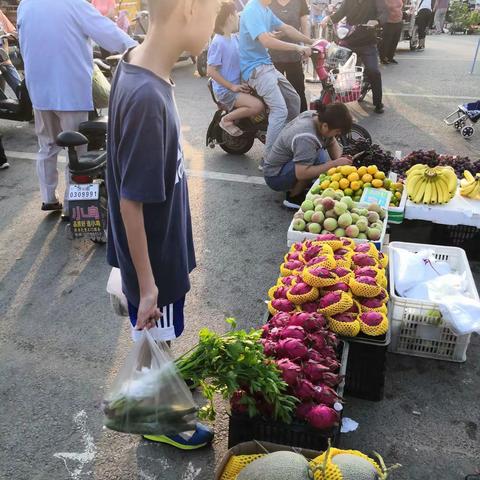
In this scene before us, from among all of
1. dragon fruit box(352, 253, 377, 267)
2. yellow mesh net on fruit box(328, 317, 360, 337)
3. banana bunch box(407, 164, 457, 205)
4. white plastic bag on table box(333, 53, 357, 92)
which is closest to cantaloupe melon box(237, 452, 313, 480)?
yellow mesh net on fruit box(328, 317, 360, 337)

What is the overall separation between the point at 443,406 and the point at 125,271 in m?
2.00

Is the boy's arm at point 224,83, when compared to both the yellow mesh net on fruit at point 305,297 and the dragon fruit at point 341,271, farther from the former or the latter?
the yellow mesh net on fruit at point 305,297

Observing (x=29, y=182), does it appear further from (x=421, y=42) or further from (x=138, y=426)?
(x=421, y=42)

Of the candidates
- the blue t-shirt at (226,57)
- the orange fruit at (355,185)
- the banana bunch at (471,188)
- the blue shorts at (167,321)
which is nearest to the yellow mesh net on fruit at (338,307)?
the blue shorts at (167,321)

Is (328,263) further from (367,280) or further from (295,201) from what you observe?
(295,201)

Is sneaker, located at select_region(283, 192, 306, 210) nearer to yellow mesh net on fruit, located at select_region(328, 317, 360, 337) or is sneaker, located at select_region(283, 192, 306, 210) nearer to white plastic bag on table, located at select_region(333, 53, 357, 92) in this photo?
white plastic bag on table, located at select_region(333, 53, 357, 92)

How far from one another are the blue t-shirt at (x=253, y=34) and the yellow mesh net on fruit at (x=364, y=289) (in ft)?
12.0

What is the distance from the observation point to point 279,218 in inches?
198

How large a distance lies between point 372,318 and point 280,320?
505mm

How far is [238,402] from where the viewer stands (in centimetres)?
224

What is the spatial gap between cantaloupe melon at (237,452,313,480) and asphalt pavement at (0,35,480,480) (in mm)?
659

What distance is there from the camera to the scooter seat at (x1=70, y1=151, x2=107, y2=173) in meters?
4.17

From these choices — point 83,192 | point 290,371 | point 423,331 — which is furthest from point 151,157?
point 83,192

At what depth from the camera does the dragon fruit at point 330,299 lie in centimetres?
270
